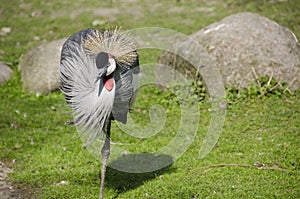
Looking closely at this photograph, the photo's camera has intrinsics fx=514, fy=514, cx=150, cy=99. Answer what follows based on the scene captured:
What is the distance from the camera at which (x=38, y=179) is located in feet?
20.9

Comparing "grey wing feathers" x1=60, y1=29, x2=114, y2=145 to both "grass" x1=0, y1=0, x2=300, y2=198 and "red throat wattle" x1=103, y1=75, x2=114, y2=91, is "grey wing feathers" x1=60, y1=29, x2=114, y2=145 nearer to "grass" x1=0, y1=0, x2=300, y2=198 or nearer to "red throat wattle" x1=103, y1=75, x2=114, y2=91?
Answer: "red throat wattle" x1=103, y1=75, x2=114, y2=91

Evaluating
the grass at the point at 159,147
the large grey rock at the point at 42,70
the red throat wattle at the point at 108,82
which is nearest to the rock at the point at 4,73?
the grass at the point at 159,147

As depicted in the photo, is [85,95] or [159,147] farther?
[159,147]

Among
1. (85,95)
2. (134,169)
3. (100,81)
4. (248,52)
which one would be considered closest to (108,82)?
(100,81)

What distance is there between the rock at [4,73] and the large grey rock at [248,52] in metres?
3.30

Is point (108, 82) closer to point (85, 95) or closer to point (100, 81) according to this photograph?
point (100, 81)

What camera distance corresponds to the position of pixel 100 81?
4.97m

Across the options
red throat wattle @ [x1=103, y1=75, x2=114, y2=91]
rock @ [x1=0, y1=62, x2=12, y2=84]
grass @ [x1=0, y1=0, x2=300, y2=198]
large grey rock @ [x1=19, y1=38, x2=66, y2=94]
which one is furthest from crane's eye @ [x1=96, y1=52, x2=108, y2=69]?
rock @ [x1=0, y1=62, x2=12, y2=84]

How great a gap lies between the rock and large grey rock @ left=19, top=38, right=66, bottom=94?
340 mm

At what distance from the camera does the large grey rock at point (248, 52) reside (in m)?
8.48

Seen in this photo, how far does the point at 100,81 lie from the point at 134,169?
1967mm

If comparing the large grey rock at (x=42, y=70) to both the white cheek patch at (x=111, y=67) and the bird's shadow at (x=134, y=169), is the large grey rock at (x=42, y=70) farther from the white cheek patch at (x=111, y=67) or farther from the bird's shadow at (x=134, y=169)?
the white cheek patch at (x=111, y=67)

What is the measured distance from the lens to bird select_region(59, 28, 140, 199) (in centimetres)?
499

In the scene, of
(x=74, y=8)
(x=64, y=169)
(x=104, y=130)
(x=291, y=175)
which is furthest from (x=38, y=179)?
(x=74, y=8)
